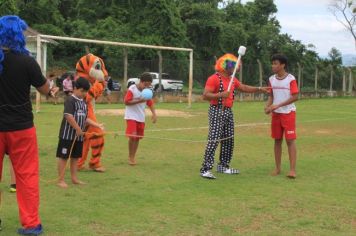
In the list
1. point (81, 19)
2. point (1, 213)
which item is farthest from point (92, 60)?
point (81, 19)

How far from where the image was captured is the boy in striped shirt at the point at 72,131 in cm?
702

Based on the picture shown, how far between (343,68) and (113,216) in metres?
44.7

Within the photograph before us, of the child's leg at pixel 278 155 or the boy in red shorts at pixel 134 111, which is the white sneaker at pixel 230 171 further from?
the boy in red shorts at pixel 134 111

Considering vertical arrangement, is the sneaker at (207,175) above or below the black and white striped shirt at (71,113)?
below

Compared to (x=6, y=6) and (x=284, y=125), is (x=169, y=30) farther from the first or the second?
(x=284, y=125)

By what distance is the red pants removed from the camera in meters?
4.84

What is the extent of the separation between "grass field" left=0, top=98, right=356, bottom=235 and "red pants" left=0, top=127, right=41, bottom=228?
0.90 feet

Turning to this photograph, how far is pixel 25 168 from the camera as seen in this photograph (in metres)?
4.87

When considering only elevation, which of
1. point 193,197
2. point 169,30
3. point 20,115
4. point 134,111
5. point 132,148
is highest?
point 169,30

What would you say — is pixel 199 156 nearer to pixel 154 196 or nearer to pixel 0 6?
pixel 154 196

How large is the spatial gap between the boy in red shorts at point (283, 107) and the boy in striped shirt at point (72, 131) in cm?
285

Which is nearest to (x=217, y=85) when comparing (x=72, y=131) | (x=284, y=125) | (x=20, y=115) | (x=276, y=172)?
(x=284, y=125)

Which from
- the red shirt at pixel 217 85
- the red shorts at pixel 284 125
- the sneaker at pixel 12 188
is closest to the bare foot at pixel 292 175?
the red shorts at pixel 284 125

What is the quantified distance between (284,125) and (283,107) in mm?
278
